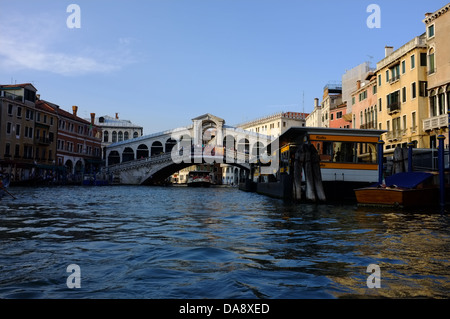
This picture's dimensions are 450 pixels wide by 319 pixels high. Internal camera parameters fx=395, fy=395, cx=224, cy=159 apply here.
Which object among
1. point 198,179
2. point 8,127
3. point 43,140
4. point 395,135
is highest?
point 8,127

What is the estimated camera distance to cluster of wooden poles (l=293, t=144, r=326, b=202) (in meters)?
14.2

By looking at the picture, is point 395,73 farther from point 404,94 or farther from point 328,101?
point 328,101

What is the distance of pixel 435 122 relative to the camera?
22.0 meters

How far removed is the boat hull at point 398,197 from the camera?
1177 centimetres

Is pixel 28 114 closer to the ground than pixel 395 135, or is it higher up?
higher up

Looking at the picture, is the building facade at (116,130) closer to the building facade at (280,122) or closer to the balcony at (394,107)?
the building facade at (280,122)

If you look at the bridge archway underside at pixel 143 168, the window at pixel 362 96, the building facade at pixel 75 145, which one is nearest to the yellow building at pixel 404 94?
the window at pixel 362 96

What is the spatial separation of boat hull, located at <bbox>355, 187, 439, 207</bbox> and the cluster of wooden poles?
1.91 meters

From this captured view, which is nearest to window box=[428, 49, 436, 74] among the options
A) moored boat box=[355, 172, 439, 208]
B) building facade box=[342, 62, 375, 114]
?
moored boat box=[355, 172, 439, 208]

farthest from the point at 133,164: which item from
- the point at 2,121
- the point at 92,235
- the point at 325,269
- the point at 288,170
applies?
the point at 325,269

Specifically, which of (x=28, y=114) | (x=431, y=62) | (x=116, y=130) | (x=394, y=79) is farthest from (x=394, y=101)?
(x=116, y=130)

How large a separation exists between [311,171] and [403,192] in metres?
3.47

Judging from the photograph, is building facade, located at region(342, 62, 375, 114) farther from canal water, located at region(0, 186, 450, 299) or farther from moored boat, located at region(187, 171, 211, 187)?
canal water, located at region(0, 186, 450, 299)

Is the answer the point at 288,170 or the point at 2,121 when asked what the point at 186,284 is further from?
the point at 2,121
